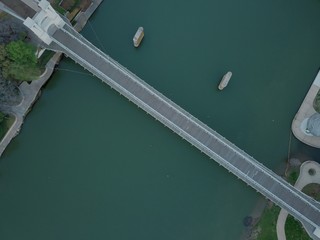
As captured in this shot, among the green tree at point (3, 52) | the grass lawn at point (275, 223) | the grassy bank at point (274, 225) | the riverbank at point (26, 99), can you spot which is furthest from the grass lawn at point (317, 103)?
the green tree at point (3, 52)

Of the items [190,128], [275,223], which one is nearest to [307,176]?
[275,223]

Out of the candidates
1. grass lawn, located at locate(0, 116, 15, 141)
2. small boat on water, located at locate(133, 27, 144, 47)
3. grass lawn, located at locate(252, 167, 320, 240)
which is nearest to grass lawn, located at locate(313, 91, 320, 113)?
grass lawn, located at locate(252, 167, 320, 240)

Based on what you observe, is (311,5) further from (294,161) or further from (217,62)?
(294,161)

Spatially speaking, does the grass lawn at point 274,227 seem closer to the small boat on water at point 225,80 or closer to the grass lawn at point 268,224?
the grass lawn at point 268,224

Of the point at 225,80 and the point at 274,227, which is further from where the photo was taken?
the point at 225,80

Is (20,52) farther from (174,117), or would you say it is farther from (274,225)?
(274,225)
